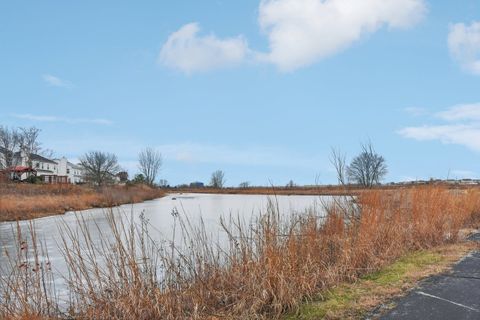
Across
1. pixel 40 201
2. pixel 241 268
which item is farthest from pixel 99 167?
pixel 241 268

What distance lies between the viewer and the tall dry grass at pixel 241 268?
14.3 feet

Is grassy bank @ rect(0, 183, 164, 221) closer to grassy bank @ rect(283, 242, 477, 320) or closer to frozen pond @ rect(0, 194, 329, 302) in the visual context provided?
frozen pond @ rect(0, 194, 329, 302)

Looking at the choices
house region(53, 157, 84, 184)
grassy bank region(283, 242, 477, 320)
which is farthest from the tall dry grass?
house region(53, 157, 84, 184)

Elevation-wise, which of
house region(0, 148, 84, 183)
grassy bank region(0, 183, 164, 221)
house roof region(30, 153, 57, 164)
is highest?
house roof region(30, 153, 57, 164)

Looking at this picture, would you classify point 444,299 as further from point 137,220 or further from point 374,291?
point 137,220

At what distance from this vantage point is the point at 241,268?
5051mm

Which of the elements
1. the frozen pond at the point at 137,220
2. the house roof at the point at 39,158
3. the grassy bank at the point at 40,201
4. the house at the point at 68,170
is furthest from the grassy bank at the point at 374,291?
the house at the point at 68,170

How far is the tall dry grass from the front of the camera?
14.3ft

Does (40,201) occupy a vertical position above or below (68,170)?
below

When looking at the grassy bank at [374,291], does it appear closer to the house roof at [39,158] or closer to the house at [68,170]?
the house roof at [39,158]

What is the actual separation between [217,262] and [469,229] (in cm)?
731

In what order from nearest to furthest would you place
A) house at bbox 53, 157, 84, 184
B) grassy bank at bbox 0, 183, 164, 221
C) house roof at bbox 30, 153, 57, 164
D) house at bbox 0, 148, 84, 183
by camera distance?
grassy bank at bbox 0, 183, 164, 221 < house at bbox 0, 148, 84, 183 < house roof at bbox 30, 153, 57, 164 < house at bbox 53, 157, 84, 184

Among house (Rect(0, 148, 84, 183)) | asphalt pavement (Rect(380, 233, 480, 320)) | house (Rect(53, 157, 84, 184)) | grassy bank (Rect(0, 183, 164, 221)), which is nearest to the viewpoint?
asphalt pavement (Rect(380, 233, 480, 320))

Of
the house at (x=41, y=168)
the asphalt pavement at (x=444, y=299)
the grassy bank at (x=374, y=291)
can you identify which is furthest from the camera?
→ the house at (x=41, y=168)
